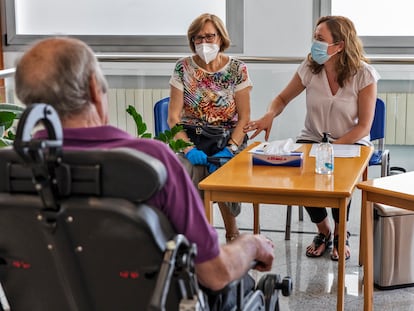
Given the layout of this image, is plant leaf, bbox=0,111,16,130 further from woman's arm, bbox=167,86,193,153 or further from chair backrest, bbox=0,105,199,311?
chair backrest, bbox=0,105,199,311

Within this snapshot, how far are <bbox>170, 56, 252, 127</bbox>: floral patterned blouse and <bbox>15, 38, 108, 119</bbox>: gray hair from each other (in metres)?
2.35

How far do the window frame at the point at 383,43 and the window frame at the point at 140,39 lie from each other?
2.00 ft

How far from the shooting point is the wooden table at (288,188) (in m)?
2.70

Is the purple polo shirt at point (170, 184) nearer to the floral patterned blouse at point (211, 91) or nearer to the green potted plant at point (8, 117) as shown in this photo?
the green potted plant at point (8, 117)

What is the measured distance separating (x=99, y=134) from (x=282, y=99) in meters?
2.58

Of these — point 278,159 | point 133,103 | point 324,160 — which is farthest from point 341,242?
point 133,103

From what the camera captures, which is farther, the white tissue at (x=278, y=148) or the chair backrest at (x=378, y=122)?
the chair backrest at (x=378, y=122)

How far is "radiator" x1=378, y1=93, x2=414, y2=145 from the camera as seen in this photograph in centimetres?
482

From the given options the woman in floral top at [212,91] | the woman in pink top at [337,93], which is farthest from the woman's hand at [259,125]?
the woman in floral top at [212,91]

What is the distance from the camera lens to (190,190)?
160cm

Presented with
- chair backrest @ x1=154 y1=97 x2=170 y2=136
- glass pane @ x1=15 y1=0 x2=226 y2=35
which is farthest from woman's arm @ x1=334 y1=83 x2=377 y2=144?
glass pane @ x1=15 y1=0 x2=226 y2=35

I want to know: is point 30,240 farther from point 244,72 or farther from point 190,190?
point 244,72

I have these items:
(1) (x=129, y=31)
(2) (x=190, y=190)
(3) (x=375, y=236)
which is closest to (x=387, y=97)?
(3) (x=375, y=236)

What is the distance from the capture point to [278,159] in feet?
10.2
